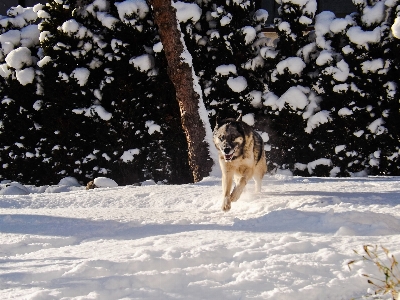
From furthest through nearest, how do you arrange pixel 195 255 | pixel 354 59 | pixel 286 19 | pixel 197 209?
pixel 286 19, pixel 354 59, pixel 197 209, pixel 195 255

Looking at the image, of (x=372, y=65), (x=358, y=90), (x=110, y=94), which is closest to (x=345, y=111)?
(x=358, y=90)

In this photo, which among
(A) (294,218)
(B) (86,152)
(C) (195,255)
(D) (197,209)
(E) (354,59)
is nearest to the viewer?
(C) (195,255)

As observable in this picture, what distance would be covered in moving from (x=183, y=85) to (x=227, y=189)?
10.9 ft

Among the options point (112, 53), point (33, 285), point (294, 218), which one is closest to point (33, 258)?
point (33, 285)

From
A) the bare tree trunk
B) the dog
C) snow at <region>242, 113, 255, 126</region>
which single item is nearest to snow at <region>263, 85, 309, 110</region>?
snow at <region>242, 113, 255, 126</region>

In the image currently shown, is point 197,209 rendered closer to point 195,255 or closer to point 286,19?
point 195,255

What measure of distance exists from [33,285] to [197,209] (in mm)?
3494

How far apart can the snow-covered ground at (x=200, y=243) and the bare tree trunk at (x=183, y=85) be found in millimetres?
1989

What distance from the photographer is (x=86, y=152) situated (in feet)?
37.0

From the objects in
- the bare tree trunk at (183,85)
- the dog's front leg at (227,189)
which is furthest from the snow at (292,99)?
the dog's front leg at (227,189)

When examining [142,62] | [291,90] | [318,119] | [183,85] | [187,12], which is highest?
[187,12]

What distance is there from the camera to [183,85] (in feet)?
31.8

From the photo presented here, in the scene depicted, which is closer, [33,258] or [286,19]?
[33,258]

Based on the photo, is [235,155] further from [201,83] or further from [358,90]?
[201,83]
